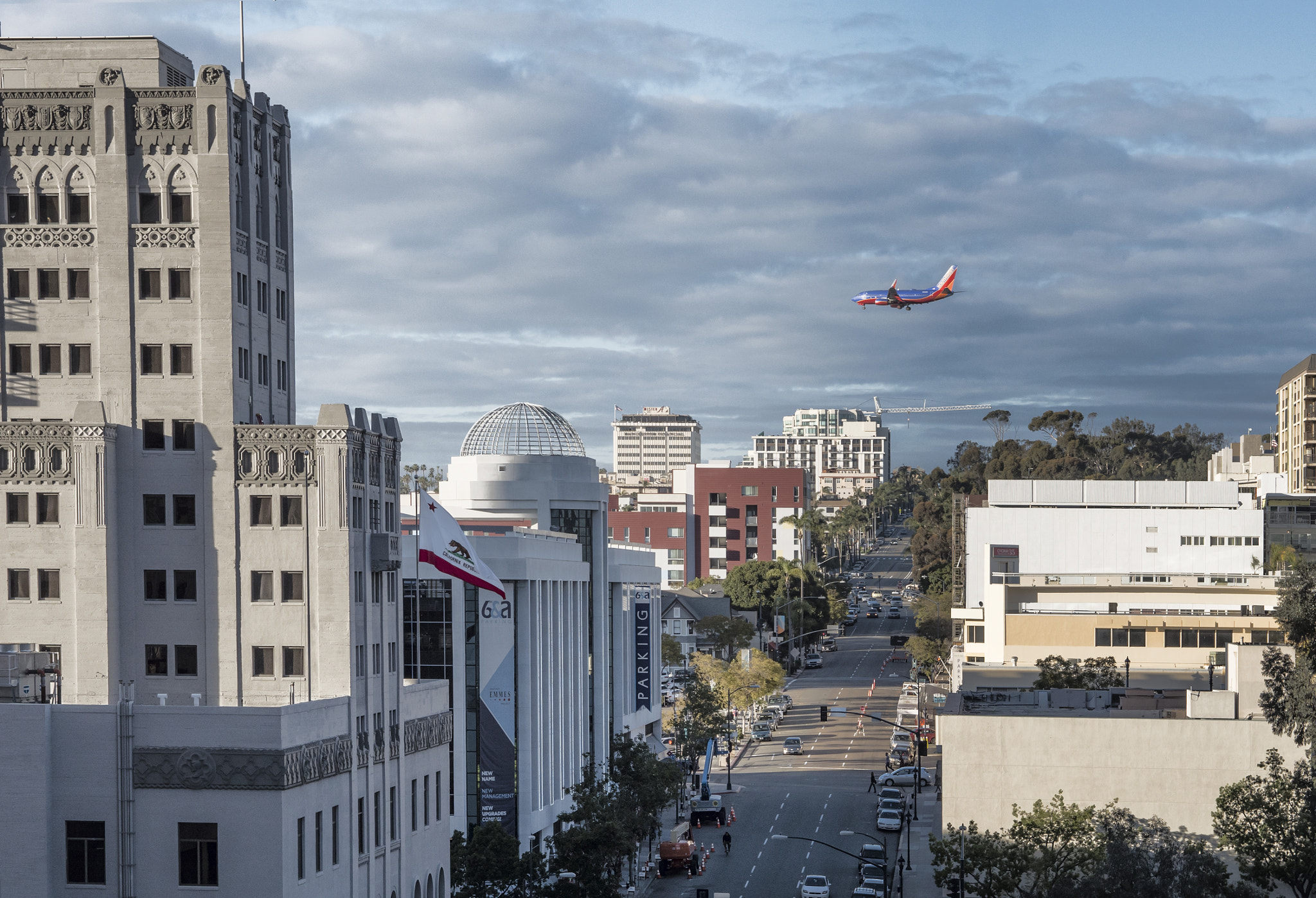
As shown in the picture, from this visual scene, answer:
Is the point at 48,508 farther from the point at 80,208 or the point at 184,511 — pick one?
the point at 80,208

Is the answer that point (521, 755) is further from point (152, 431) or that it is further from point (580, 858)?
point (152, 431)

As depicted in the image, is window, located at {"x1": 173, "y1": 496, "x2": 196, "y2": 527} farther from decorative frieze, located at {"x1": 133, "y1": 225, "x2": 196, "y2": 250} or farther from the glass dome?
the glass dome

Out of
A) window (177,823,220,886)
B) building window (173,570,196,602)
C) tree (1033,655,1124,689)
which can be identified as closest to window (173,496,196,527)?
building window (173,570,196,602)

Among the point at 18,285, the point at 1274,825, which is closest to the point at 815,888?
the point at 1274,825

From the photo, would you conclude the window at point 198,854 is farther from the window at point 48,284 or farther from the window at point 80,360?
the window at point 48,284

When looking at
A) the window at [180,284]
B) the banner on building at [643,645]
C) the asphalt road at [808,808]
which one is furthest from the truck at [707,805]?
the window at [180,284]

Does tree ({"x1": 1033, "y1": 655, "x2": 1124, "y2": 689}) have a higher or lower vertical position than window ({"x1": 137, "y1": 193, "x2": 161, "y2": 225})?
lower
